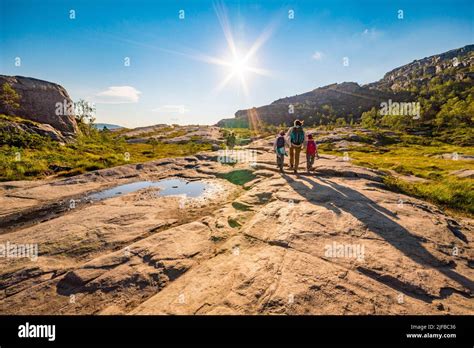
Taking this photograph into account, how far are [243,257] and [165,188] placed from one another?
32.9ft

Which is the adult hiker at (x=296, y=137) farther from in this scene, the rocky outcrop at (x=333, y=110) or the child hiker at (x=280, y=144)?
the rocky outcrop at (x=333, y=110)

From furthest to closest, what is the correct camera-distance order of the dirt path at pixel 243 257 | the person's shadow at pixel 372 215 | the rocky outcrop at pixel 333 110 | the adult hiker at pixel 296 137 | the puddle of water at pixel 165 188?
the rocky outcrop at pixel 333 110
the adult hiker at pixel 296 137
the puddle of water at pixel 165 188
the person's shadow at pixel 372 215
the dirt path at pixel 243 257

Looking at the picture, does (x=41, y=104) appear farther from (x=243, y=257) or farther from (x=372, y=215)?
(x=372, y=215)

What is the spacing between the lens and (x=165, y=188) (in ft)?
49.6

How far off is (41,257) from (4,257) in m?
1.17

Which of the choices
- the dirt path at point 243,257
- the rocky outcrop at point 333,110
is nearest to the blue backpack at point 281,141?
the dirt path at point 243,257

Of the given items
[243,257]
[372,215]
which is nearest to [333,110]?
[372,215]

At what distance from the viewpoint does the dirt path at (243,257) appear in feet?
15.8

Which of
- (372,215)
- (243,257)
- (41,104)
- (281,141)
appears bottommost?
(243,257)

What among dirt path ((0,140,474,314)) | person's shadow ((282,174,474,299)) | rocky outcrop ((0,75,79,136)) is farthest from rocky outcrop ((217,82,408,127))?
dirt path ((0,140,474,314))

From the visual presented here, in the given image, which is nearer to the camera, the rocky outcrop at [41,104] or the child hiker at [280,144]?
the child hiker at [280,144]

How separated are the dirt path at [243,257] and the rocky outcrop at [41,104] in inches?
2117
